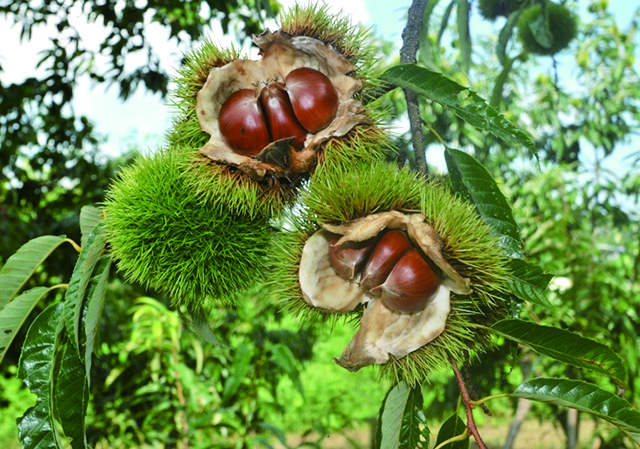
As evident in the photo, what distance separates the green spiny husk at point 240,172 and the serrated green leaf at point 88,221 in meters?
0.22

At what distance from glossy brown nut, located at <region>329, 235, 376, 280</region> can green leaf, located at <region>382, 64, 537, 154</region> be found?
26cm

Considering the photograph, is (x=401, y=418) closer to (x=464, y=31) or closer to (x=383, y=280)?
(x=383, y=280)

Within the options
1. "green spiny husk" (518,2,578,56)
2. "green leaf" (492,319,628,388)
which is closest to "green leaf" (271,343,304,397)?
"green leaf" (492,319,628,388)

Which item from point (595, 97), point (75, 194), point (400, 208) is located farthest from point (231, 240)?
point (595, 97)

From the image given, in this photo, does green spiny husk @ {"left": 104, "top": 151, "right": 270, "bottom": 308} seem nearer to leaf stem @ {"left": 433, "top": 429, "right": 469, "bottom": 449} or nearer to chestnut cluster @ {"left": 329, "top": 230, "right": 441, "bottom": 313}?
chestnut cluster @ {"left": 329, "top": 230, "right": 441, "bottom": 313}

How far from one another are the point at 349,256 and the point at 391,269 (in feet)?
0.19

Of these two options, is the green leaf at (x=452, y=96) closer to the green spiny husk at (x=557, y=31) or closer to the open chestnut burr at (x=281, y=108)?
the open chestnut burr at (x=281, y=108)

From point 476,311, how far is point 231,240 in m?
0.38

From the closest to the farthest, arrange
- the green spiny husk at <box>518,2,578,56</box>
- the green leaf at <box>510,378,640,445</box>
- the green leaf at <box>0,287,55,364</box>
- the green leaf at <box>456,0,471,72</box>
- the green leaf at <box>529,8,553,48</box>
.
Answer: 1. the green leaf at <box>510,378,640,445</box>
2. the green leaf at <box>0,287,55,364</box>
3. the green leaf at <box>456,0,471,72</box>
4. the green leaf at <box>529,8,553,48</box>
5. the green spiny husk at <box>518,2,578,56</box>

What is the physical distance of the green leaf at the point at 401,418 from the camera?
2.95ft

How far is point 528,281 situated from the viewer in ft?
2.72

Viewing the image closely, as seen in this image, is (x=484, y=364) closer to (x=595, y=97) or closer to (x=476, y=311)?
(x=476, y=311)

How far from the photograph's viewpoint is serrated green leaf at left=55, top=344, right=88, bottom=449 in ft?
3.10

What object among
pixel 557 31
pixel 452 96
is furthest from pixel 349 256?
pixel 557 31
